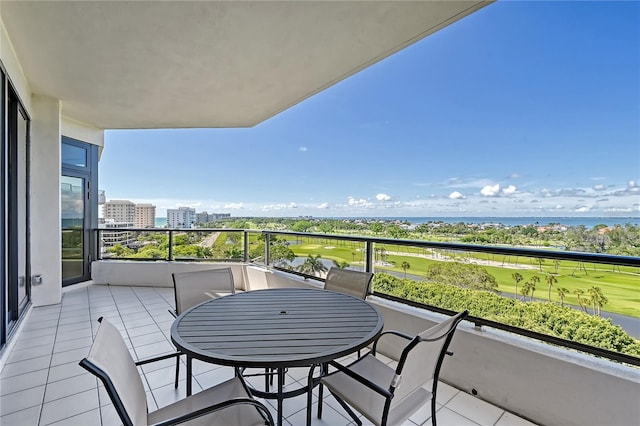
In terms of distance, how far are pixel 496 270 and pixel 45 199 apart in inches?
237

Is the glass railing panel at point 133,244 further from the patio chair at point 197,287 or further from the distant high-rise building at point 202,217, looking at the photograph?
the patio chair at point 197,287

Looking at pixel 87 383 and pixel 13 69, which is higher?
pixel 13 69

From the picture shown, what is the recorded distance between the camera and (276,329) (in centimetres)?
162

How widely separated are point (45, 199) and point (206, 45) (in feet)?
12.0

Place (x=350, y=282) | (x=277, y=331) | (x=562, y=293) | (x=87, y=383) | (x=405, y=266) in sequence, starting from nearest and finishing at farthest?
1. (x=277, y=331)
2. (x=562, y=293)
3. (x=87, y=383)
4. (x=350, y=282)
5. (x=405, y=266)

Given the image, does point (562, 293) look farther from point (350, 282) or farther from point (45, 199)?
point (45, 199)

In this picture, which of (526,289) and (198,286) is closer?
(526,289)

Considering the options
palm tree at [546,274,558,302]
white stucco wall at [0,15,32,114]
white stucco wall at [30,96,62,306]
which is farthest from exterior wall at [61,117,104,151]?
palm tree at [546,274,558,302]

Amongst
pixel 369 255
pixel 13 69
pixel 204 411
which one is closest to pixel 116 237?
pixel 13 69

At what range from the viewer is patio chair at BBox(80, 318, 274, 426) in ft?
3.16

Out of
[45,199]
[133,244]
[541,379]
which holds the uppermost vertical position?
[45,199]

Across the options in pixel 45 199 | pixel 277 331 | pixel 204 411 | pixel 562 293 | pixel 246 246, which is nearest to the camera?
pixel 204 411

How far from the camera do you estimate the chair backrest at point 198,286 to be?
92.0 inches

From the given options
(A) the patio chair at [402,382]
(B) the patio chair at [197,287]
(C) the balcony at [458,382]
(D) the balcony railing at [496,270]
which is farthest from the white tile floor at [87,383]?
(D) the balcony railing at [496,270]
